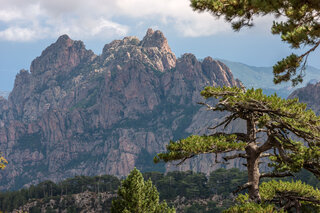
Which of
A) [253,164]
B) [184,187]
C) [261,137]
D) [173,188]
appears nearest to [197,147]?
[261,137]

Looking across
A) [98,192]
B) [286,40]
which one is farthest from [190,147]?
[98,192]

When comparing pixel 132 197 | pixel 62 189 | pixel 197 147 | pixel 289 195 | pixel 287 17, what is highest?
pixel 287 17

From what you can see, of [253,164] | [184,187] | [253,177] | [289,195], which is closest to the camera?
[253,177]

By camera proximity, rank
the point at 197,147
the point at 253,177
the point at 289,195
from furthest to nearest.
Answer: the point at 289,195
the point at 253,177
the point at 197,147

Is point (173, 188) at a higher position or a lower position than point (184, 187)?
lower

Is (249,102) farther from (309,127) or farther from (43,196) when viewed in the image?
(43,196)

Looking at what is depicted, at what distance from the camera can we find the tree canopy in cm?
1407

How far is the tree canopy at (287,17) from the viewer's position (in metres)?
14.1

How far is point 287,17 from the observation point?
15375mm

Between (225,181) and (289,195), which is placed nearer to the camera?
(289,195)

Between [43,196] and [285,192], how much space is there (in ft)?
453

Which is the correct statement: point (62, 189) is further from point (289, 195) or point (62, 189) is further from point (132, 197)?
point (289, 195)

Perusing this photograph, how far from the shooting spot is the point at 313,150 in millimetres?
13109

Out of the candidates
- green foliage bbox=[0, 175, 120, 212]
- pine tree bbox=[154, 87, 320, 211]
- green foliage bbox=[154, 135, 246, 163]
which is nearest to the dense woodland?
green foliage bbox=[0, 175, 120, 212]
